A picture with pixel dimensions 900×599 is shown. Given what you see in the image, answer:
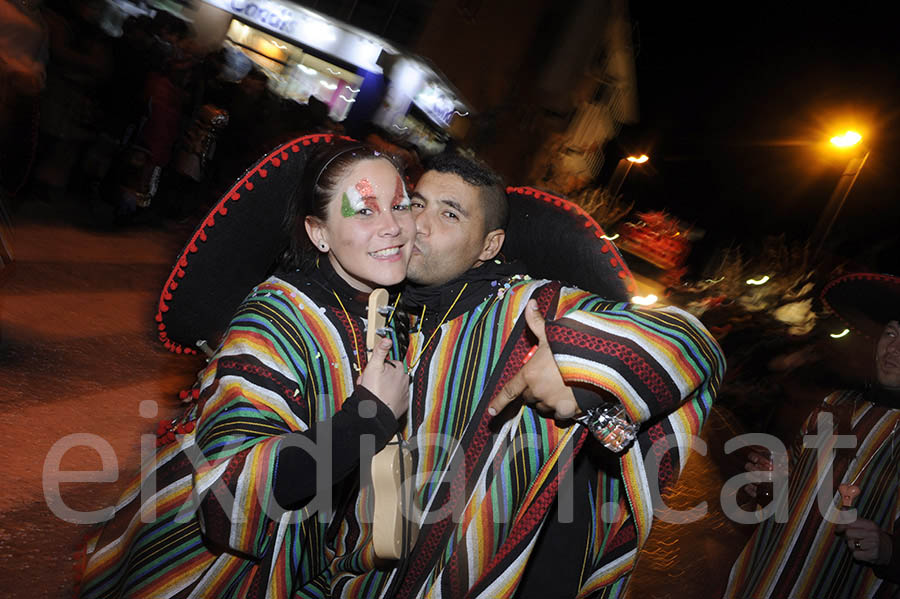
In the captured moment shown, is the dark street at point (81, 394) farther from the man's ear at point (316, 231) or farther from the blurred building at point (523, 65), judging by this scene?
the blurred building at point (523, 65)

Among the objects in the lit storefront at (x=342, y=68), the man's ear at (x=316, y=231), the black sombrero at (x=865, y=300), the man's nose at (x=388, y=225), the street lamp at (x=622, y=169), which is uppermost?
the street lamp at (x=622, y=169)

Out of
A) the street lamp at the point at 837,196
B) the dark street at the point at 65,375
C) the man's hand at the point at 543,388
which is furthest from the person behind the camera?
the street lamp at the point at 837,196

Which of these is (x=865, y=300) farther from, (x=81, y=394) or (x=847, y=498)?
(x=81, y=394)

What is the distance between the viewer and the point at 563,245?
85.8 inches

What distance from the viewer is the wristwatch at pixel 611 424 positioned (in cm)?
157

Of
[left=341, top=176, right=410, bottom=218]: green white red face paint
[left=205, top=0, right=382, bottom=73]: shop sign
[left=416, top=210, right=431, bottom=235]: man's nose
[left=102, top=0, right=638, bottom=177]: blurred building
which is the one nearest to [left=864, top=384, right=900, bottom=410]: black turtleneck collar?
[left=416, top=210, right=431, bottom=235]: man's nose

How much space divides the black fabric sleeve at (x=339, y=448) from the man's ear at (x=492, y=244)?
1.02 metres

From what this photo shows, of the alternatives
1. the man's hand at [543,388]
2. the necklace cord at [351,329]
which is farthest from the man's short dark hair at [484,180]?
the man's hand at [543,388]

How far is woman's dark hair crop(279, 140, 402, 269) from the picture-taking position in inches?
76.2

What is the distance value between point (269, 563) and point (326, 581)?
1.69 ft

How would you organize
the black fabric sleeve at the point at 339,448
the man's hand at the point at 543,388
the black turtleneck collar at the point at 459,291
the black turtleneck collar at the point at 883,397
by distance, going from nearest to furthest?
the black fabric sleeve at the point at 339,448, the man's hand at the point at 543,388, the black turtleneck collar at the point at 459,291, the black turtleneck collar at the point at 883,397

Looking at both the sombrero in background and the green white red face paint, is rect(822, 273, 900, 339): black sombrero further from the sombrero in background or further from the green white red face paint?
the green white red face paint

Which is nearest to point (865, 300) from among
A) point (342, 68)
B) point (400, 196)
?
point (400, 196)

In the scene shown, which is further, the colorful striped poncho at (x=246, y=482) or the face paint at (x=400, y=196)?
the face paint at (x=400, y=196)
